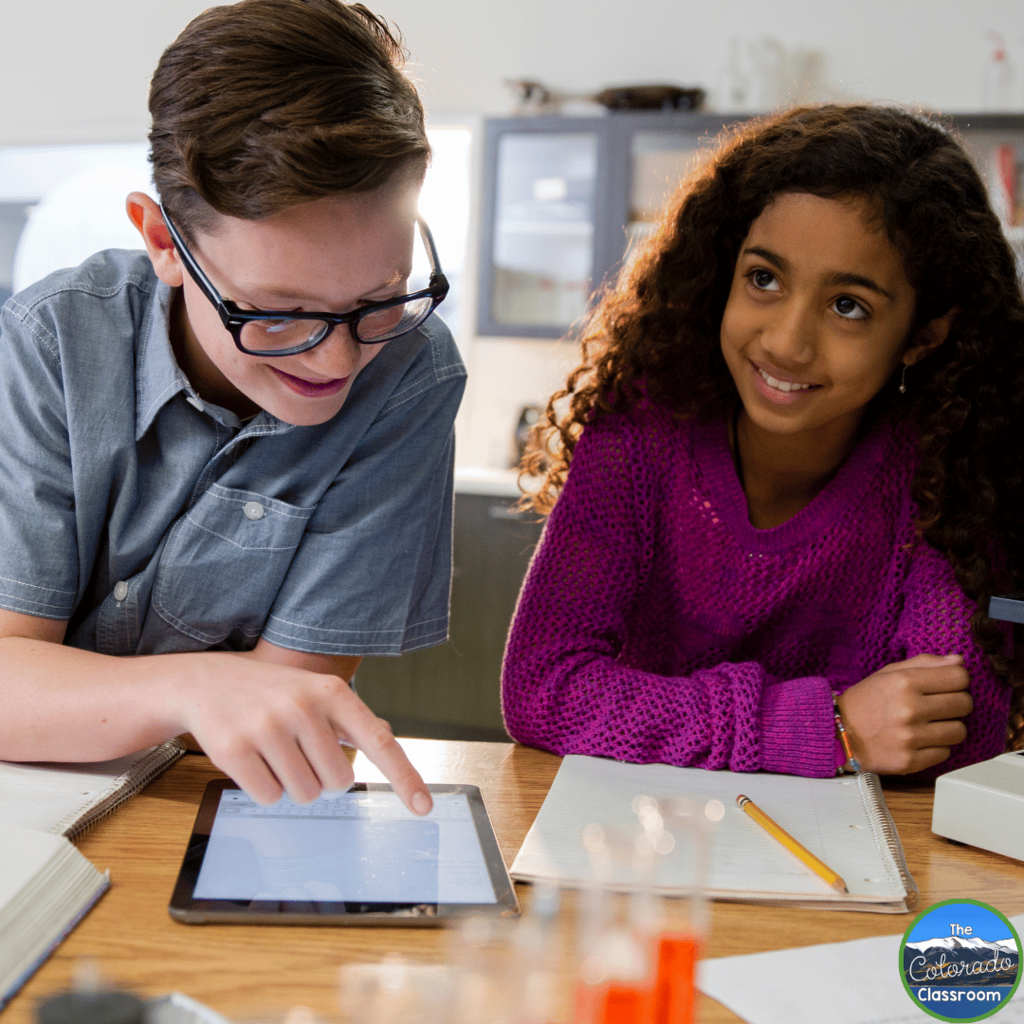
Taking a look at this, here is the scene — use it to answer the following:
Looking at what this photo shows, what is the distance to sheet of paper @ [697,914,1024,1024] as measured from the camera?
0.59 metres

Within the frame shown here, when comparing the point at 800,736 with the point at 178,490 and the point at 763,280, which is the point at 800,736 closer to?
the point at 763,280

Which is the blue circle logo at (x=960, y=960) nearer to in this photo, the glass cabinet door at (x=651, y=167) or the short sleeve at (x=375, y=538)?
the short sleeve at (x=375, y=538)

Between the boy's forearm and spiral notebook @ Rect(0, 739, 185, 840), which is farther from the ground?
the boy's forearm

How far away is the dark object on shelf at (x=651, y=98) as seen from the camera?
317 centimetres

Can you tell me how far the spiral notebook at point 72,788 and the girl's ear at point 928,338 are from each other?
2.89ft

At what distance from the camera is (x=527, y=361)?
3691mm

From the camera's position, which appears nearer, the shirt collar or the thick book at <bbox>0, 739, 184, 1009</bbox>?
the thick book at <bbox>0, 739, 184, 1009</bbox>

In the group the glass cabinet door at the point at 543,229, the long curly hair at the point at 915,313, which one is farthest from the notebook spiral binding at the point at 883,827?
the glass cabinet door at the point at 543,229

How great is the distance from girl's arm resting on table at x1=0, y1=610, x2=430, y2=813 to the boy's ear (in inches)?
13.2

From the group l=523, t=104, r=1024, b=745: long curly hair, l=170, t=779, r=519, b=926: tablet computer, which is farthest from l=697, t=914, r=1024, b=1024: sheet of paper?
l=523, t=104, r=1024, b=745: long curly hair

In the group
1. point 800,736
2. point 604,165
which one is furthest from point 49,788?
point 604,165

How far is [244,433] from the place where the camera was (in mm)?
1009

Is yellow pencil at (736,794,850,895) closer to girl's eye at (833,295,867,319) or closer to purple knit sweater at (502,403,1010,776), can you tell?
purple knit sweater at (502,403,1010,776)

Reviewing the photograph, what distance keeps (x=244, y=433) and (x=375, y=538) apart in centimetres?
16
